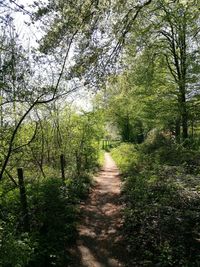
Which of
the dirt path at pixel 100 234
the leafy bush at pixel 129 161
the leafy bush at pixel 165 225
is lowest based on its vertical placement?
the dirt path at pixel 100 234

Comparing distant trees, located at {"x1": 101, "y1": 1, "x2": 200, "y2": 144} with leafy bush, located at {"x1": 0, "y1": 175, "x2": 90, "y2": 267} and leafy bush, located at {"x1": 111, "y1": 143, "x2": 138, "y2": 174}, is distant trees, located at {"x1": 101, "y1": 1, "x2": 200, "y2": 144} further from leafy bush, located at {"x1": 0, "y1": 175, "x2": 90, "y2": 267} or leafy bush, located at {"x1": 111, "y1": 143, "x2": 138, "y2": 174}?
leafy bush, located at {"x1": 0, "y1": 175, "x2": 90, "y2": 267}

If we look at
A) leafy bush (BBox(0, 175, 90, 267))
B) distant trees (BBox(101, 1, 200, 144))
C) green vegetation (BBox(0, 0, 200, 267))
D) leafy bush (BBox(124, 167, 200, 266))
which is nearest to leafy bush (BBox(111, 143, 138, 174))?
green vegetation (BBox(0, 0, 200, 267))

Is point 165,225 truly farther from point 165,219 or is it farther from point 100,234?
point 100,234

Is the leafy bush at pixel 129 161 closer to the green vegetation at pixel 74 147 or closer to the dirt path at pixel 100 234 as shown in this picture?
the green vegetation at pixel 74 147

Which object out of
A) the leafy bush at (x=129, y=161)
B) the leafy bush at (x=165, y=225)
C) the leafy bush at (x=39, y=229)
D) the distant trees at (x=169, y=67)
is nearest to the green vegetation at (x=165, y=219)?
the leafy bush at (x=165, y=225)

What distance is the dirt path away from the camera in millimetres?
7219

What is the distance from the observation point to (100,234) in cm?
885

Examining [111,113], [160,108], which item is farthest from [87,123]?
[111,113]

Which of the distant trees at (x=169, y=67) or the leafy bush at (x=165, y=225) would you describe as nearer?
the leafy bush at (x=165, y=225)

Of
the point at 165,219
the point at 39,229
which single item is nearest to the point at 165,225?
the point at 165,219

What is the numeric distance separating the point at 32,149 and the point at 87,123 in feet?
18.1

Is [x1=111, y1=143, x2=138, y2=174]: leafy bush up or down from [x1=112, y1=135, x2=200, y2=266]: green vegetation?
up

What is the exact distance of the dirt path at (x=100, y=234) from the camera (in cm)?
722

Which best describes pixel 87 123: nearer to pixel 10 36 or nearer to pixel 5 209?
pixel 10 36
